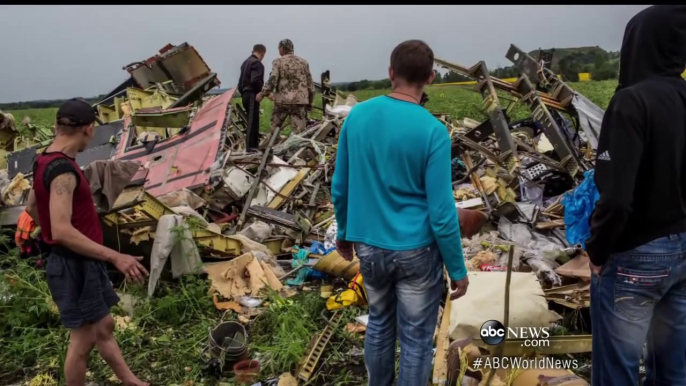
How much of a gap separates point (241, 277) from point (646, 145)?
388 cm

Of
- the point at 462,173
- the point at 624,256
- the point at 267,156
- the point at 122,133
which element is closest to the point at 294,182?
the point at 267,156

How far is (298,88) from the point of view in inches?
359

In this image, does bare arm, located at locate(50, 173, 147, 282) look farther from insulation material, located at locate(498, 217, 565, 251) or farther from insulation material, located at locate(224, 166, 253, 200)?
insulation material, located at locate(224, 166, 253, 200)

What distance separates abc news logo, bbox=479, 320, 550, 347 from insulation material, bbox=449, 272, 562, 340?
0.05 meters

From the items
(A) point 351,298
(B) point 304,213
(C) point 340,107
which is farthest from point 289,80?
(A) point 351,298

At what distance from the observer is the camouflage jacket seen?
9.02m

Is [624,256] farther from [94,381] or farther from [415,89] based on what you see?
[94,381]

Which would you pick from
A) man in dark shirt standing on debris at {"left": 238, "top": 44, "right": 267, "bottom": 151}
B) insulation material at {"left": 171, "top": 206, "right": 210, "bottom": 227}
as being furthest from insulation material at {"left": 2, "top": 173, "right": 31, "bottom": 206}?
man in dark shirt standing on debris at {"left": 238, "top": 44, "right": 267, "bottom": 151}

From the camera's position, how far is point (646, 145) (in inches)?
82.7

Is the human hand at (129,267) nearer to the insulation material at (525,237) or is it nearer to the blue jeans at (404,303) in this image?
the blue jeans at (404,303)

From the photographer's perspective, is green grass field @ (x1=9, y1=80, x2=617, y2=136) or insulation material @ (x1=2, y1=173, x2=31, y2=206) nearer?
insulation material @ (x1=2, y1=173, x2=31, y2=206)

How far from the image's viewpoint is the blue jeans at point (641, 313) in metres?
2.18

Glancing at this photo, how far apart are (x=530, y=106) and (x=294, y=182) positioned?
3.03 metres

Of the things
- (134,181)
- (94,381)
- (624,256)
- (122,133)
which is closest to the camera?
(624,256)
